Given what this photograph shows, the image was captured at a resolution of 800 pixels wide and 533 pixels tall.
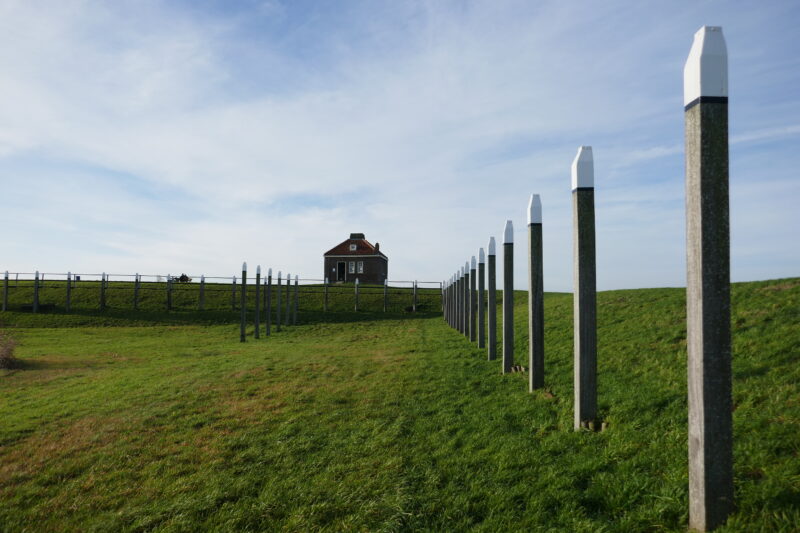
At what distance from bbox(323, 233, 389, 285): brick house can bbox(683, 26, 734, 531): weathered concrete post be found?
5365 cm

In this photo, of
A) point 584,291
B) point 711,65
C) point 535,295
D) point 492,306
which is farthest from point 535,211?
point 711,65

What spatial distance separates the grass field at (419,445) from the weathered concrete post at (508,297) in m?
0.51

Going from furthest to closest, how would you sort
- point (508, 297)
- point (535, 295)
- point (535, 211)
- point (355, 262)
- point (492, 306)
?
1. point (355, 262)
2. point (492, 306)
3. point (508, 297)
4. point (535, 211)
5. point (535, 295)

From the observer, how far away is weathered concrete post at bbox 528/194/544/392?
748cm

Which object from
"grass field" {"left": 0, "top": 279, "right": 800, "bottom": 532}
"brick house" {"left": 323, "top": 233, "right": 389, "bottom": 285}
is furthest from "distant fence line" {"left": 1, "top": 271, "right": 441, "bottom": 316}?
"grass field" {"left": 0, "top": 279, "right": 800, "bottom": 532}

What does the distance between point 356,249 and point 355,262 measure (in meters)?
1.65

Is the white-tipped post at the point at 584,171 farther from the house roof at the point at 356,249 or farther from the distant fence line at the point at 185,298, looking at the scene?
the house roof at the point at 356,249

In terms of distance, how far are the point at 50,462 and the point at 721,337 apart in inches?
294

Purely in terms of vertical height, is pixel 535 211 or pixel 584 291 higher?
pixel 535 211

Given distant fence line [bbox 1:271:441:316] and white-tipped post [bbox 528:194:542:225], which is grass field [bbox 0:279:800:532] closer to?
white-tipped post [bbox 528:194:542:225]

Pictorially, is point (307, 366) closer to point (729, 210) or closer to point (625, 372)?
point (625, 372)

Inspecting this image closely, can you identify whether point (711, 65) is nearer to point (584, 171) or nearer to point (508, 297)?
point (584, 171)

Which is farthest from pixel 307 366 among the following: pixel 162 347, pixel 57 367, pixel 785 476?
pixel 162 347

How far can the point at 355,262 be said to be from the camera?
5791cm
